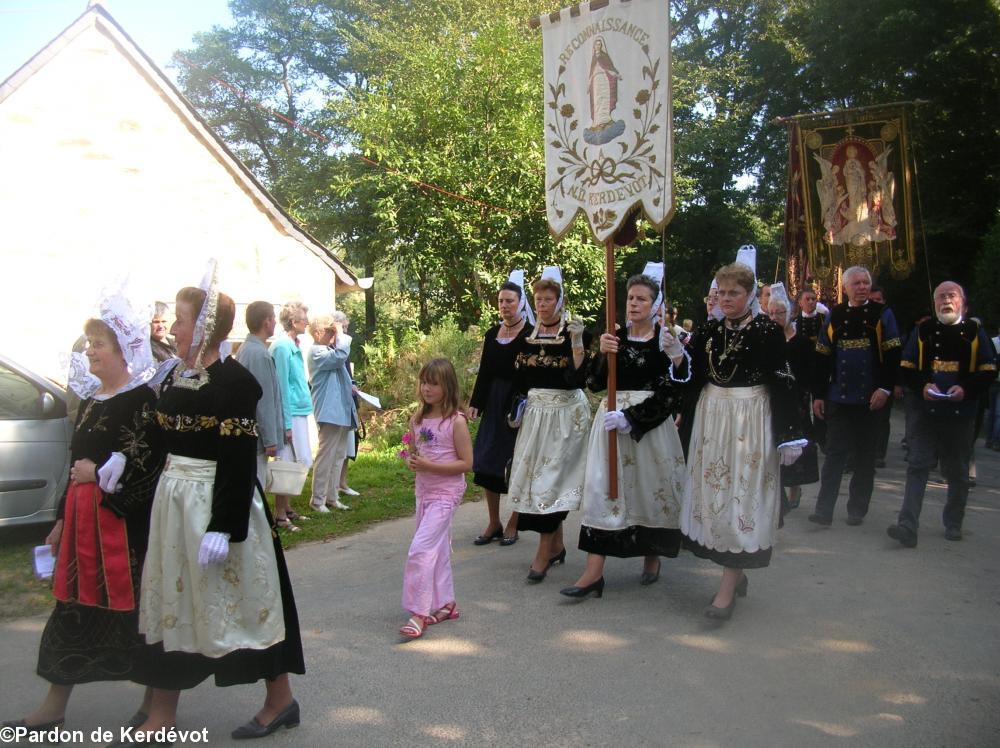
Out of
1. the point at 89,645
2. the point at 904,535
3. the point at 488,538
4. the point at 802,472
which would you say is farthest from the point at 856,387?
the point at 89,645

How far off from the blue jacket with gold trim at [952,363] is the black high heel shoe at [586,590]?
328 centimetres

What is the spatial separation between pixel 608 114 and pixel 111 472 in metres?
3.77

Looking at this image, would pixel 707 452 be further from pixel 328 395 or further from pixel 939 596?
pixel 328 395

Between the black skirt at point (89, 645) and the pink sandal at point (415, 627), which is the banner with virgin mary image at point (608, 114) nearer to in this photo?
the pink sandal at point (415, 627)

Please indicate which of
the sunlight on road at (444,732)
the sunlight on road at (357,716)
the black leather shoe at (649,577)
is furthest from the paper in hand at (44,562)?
the black leather shoe at (649,577)

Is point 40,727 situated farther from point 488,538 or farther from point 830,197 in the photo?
point 830,197

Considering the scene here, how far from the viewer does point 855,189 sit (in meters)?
11.8

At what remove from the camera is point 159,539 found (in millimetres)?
3334

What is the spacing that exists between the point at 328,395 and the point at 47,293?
367cm

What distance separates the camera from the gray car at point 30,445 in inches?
251

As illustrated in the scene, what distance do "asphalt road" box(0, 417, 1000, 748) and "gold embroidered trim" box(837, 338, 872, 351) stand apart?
1.84 meters

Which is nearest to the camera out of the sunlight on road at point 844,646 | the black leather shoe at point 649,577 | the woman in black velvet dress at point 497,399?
the sunlight on road at point 844,646

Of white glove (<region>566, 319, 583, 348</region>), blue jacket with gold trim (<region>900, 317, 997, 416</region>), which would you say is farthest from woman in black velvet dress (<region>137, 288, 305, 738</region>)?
blue jacket with gold trim (<region>900, 317, 997, 416</region>)

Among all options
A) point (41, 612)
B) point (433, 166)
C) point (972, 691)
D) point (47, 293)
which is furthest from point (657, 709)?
point (433, 166)
